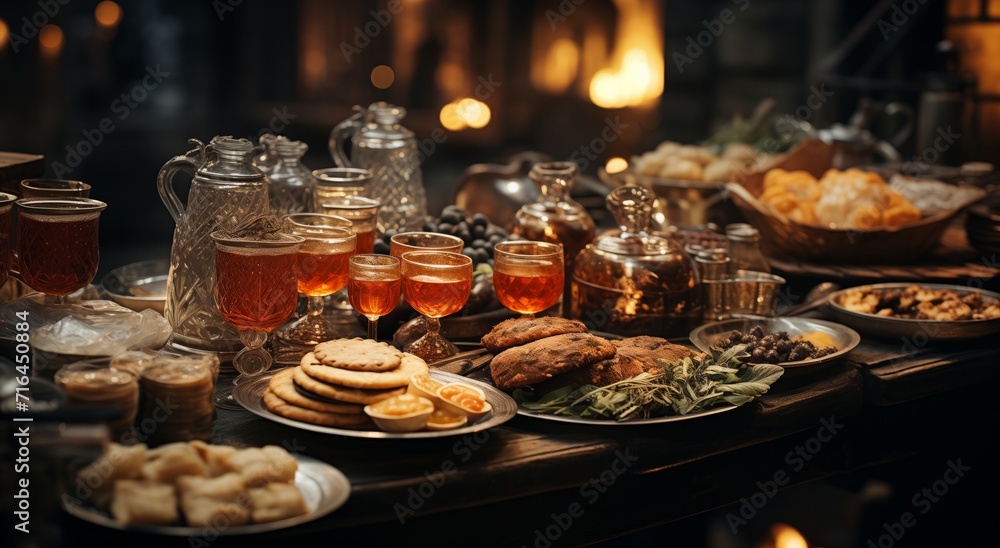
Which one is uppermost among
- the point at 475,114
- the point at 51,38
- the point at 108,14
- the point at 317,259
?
the point at 108,14

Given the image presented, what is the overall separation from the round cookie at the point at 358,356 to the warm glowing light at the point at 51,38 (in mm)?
7659

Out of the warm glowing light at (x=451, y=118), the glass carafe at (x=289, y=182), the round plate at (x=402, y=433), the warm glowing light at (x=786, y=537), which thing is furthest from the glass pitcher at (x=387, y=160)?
the warm glowing light at (x=451, y=118)

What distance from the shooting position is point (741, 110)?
877cm

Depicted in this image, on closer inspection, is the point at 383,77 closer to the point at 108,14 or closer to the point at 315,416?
the point at 108,14

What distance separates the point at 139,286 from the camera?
2.91m

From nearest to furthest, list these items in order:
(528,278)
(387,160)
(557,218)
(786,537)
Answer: (528,278)
(557,218)
(387,160)
(786,537)

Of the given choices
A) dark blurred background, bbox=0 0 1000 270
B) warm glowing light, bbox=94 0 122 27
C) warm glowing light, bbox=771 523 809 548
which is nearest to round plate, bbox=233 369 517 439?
warm glowing light, bbox=771 523 809 548

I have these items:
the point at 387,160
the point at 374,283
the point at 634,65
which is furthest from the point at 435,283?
the point at 634,65

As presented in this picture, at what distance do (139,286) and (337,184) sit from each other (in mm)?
650

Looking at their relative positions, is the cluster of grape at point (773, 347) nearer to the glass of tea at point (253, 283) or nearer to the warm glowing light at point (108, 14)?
the glass of tea at point (253, 283)

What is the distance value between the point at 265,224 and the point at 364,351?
0.41 metres

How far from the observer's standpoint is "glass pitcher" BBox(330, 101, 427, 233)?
3.26 metres

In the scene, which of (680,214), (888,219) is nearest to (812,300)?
(888,219)

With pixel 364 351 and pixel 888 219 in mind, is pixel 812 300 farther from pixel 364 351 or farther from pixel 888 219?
pixel 364 351
